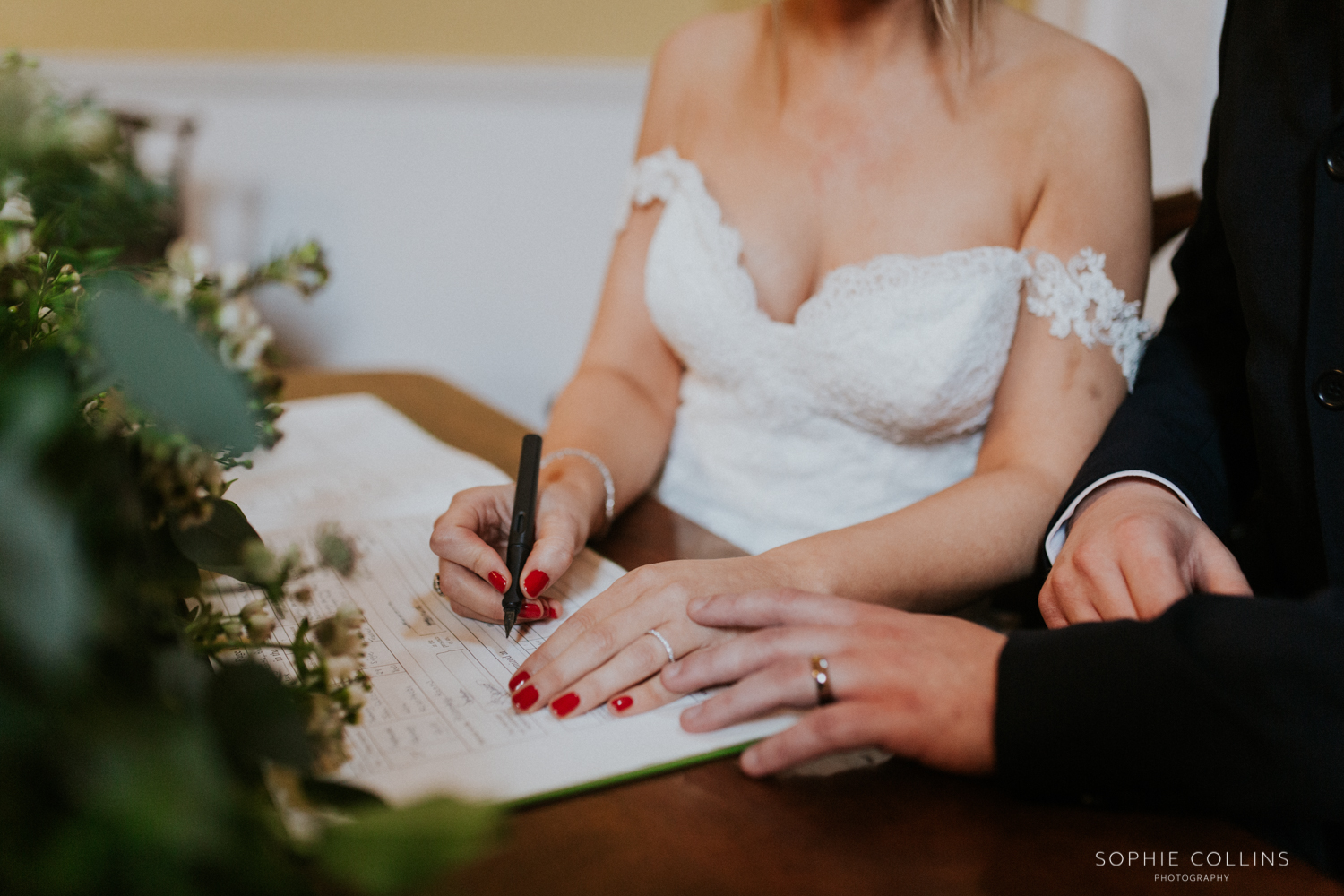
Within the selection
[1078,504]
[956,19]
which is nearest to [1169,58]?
[956,19]

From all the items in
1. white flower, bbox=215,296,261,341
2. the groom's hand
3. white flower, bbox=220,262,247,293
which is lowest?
the groom's hand

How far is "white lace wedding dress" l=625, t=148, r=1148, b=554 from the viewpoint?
3.45ft

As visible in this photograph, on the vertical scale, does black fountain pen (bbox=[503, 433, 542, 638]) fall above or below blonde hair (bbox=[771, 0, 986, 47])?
below

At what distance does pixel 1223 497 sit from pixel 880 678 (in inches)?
20.4

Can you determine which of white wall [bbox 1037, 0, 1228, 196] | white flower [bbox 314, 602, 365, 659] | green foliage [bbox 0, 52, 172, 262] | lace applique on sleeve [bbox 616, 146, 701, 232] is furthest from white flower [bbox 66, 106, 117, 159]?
white wall [bbox 1037, 0, 1228, 196]

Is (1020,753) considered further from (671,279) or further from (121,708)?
(671,279)

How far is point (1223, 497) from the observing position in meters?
0.89

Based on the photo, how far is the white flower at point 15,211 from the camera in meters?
0.55

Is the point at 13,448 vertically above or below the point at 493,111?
above

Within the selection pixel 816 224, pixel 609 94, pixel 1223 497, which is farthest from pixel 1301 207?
pixel 609 94

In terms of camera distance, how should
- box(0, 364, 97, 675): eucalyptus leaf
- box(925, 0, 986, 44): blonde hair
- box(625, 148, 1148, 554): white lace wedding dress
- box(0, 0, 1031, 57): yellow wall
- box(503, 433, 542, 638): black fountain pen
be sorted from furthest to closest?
1. box(0, 0, 1031, 57): yellow wall
2. box(925, 0, 986, 44): blonde hair
3. box(625, 148, 1148, 554): white lace wedding dress
4. box(503, 433, 542, 638): black fountain pen
5. box(0, 364, 97, 675): eucalyptus leaf

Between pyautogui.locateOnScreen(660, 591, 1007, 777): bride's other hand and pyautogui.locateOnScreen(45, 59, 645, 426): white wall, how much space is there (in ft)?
→ 8.11

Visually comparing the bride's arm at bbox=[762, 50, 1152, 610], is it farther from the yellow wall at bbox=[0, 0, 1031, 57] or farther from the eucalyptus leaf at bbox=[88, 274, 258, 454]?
the yellow wall at bbox=[0, 0, 1031, 57]

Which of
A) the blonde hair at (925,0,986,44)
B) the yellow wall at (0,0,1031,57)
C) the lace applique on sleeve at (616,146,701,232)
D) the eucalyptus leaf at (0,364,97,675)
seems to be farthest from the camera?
the yellow wall at (0,0,1031,57)
